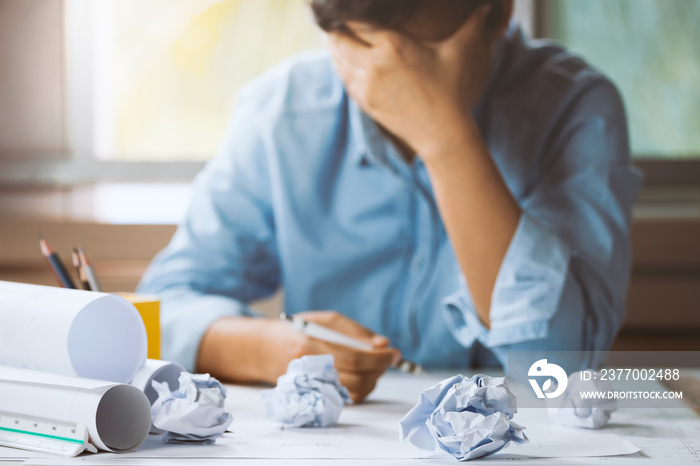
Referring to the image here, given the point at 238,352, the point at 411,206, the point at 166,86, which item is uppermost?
the point at 166,86

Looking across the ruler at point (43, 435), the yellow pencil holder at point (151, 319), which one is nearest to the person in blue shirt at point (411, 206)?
the yellow pencil holder at point (151, 319)

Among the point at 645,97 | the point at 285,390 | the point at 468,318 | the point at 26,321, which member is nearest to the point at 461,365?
the point at 468,318

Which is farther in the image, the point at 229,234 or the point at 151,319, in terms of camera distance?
the point at 229,234

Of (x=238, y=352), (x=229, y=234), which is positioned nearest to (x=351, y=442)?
(x=238, y=352)

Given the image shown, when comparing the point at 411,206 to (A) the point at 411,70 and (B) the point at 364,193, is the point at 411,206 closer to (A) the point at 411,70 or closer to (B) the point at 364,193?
(B) the point at 364,193

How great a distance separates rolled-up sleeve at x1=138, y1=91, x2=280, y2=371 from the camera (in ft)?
2.91

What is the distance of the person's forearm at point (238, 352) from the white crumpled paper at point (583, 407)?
10.4 inches

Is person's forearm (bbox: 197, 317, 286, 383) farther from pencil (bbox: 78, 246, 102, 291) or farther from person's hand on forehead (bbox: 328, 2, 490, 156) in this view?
person's hand on forehead (bbox: 328, 2, 490, 156)

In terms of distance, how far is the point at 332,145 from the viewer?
3.02 ft

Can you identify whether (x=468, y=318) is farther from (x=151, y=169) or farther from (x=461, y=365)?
(x=151, y=169)

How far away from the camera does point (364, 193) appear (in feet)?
2.98

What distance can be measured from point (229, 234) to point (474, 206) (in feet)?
1.11

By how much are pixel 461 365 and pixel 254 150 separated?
393 mm

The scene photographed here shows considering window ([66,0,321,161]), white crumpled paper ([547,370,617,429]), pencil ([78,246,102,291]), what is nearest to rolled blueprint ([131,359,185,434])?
pencil ([78,246,102,291])
